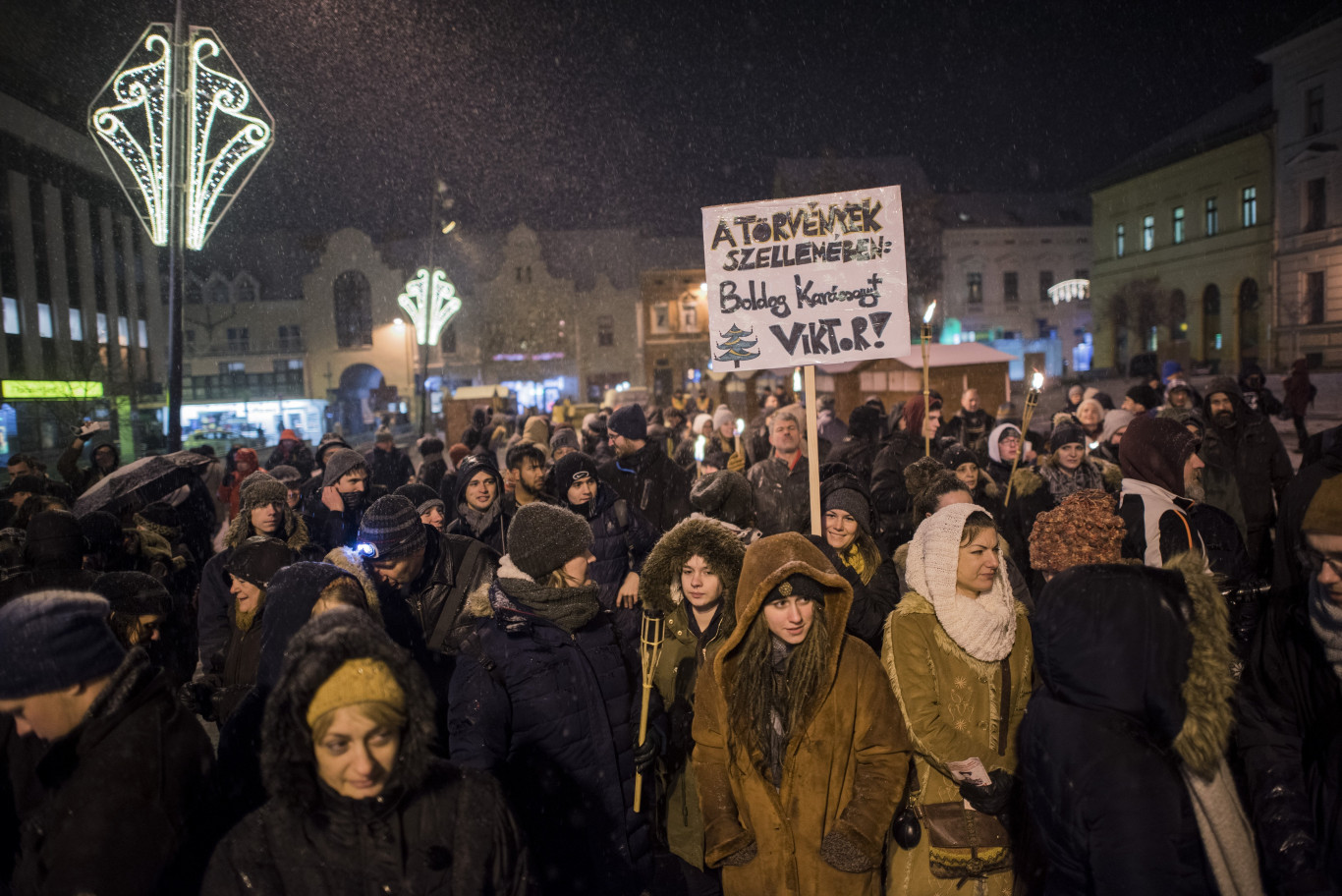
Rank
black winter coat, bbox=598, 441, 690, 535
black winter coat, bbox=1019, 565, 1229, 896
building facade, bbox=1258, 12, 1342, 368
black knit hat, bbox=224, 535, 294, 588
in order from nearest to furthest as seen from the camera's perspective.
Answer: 1. black winter coat, bbox=1019, 565, 1229, 896
2. black knit hat, bbox=224, 535, 294, 588
3. black winter coat, bbox=598, 441, 690, 535
4. building facade, bbox=1258, 12, 1342, 368

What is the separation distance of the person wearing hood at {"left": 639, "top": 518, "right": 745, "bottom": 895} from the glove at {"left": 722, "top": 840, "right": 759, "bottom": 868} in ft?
1.87

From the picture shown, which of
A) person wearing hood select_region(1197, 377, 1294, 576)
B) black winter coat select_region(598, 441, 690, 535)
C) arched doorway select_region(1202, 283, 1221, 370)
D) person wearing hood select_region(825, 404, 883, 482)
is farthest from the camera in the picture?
arched doorway select_region(1202, 283, 1221, 370)

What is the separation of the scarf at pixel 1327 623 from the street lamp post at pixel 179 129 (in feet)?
29.5

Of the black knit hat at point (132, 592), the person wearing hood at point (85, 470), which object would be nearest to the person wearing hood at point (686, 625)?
the black knit hat at point (132, 592)

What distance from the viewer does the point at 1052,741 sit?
2.26m

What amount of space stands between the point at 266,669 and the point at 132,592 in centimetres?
144

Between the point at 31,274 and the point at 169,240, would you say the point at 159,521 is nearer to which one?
the point at 169,240

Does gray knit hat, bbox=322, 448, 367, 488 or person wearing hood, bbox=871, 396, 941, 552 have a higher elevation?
gray knit hat, bbox=322, 448, 367, 488

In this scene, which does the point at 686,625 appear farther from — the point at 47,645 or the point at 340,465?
the point at 340,465

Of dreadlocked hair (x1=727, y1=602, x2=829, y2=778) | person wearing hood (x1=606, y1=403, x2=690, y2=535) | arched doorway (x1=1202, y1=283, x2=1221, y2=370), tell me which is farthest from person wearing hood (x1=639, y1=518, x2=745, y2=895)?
arched doorway (x1=1202, y1=283, x2=1221, y2=370)

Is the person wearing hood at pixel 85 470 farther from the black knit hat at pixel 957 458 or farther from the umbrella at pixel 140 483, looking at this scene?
the black knit hat at pixel 957 458

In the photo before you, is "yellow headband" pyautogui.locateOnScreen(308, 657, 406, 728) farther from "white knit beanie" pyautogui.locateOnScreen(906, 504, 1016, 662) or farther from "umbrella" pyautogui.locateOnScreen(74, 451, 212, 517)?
"umbrella" pyautogui.locateOnScreen(74, 451, 212, 517)

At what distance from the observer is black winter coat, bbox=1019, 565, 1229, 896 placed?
84.8 inches

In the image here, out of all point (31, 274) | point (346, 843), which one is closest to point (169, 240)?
point (346, 843)
